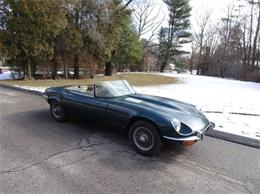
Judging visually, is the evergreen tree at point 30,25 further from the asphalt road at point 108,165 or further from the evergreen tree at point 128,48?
the evergreen tree at point 128,48

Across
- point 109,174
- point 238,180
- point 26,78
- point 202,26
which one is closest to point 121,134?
point 109,174

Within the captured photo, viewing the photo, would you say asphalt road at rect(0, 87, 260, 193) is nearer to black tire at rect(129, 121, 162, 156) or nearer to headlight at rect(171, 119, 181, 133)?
black tire at rect(129, 121, 162, 156)

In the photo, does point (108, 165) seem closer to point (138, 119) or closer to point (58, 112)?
point (138, 119)

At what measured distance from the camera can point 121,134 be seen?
464 cm

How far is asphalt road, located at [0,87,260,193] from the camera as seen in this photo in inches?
111

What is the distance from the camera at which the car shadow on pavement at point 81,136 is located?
381 cm

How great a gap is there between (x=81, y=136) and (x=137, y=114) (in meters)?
1.34

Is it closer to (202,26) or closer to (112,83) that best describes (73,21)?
(112,83)

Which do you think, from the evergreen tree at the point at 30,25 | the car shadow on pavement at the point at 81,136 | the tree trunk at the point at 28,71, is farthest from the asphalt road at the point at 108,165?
the tree trunk at the point at 28,71

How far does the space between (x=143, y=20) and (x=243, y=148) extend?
3533 cm

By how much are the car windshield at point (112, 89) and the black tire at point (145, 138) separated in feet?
3.25

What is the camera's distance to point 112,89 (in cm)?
471

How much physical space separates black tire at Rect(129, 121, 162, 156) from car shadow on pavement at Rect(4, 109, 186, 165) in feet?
0.37

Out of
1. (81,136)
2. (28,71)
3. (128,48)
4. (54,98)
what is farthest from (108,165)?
(128,48)
